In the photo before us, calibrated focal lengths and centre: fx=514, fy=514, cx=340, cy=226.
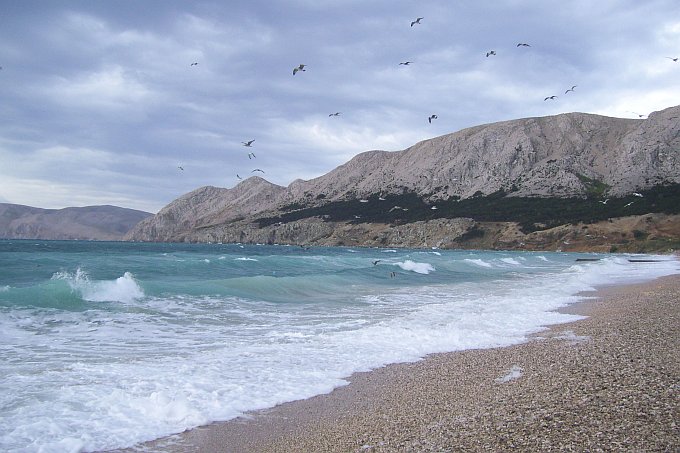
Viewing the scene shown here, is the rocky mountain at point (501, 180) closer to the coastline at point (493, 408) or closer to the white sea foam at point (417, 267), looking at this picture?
the white sea foam at point (417, 267)

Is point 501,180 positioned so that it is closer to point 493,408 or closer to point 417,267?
point 417,267

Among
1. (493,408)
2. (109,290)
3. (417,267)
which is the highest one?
(109,290)

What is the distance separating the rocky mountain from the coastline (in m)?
102

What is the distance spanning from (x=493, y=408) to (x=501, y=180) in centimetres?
15426

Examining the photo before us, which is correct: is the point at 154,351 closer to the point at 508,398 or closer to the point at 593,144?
the point at 508,398

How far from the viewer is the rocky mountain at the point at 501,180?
128 metres

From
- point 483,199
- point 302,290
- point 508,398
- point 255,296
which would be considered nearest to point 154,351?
point 508,398

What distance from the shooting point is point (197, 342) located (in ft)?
40.5

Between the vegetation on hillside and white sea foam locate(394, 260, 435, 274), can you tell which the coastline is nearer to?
white sea foam locate(394, 260, 435, 274)

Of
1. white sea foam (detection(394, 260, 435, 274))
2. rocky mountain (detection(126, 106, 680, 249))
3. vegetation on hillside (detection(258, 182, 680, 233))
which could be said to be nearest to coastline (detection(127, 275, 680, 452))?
white sea foam (detection(394, 260, 435, 274))

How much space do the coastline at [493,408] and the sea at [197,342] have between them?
59 cm

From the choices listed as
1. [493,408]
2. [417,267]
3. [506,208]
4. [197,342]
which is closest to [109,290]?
[197,342]

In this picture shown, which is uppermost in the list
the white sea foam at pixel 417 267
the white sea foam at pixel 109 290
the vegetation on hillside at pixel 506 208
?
the vegetation on hillside at pixel 506 208

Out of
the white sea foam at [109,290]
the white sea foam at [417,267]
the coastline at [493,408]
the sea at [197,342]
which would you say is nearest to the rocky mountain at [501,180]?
the white sea foam at [417,267]
